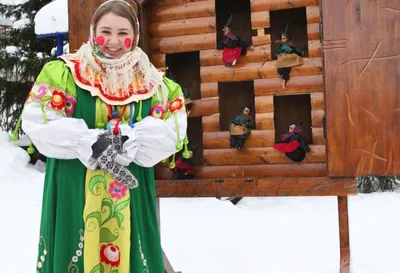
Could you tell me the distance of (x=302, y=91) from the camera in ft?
9.00

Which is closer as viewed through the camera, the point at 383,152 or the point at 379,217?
the point at 383,152

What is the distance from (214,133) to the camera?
9.63ft

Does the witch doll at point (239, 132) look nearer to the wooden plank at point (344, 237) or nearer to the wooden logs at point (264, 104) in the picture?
the wooden logs at point (264, 104)

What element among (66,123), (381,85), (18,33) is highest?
(18,33)

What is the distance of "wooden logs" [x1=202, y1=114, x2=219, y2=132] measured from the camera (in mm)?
2928

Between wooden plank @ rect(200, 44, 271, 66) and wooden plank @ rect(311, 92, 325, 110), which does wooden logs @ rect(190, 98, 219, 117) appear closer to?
wooden plank @ rect(200, 44, 271, 66)

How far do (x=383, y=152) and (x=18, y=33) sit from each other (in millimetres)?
7898

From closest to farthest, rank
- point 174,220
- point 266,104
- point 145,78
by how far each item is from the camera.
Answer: point 145,78
point 266,104
point 174,220

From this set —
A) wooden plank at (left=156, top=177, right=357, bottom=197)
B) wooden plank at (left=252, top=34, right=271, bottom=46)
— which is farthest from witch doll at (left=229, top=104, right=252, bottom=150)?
wooden plank at (left=252, top=34, right=271, bottom=46)

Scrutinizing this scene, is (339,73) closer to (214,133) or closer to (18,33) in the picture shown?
(214,133)

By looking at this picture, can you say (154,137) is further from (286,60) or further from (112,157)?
(286,60)

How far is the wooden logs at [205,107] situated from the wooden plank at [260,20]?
0.55 m

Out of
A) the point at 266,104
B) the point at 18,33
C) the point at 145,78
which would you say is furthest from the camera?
the point at 18,33

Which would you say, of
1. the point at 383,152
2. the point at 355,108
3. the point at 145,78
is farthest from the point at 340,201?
the point at 145,78
